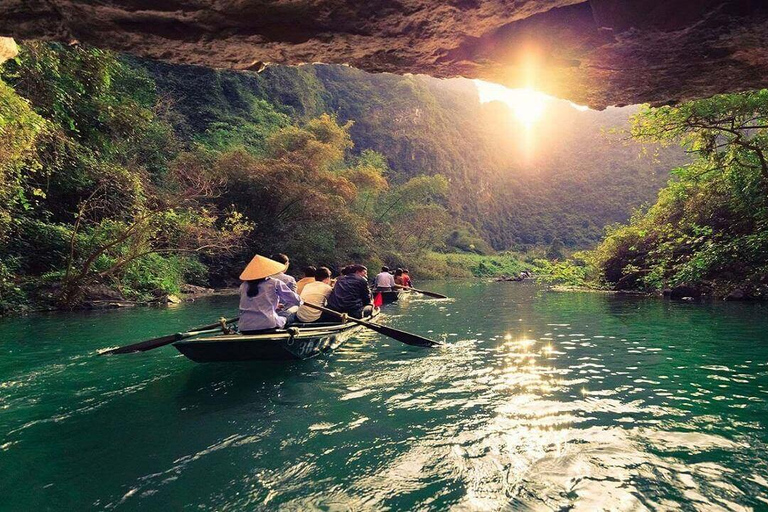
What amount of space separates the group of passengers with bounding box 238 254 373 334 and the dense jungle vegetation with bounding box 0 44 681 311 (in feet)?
16.8

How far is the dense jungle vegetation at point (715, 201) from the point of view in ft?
28.6

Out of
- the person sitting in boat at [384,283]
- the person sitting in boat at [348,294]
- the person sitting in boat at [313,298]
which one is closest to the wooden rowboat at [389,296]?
the person sitting in boat at [384,283]

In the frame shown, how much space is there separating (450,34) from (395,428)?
10.5 feet

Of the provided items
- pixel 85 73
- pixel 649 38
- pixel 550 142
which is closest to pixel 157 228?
pixel 85 73

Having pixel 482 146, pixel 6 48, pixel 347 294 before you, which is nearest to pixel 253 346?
pixel 347 294

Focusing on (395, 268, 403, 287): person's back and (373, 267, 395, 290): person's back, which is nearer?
(373, 267, 395, 290): person's back

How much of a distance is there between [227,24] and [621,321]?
9.00 metres

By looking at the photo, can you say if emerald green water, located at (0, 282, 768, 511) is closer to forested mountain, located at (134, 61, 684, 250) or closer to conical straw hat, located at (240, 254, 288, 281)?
conical straw hat, located at (240, 254, 288, 281)

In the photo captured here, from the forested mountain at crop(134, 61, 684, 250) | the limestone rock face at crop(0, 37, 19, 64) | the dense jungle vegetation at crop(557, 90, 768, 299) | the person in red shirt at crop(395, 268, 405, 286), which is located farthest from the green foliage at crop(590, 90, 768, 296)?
the forested mountain at crop(134, 61, 684, 250)

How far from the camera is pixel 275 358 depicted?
4.75m

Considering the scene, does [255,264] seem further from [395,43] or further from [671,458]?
[671,458]

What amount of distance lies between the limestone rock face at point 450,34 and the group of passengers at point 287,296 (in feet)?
7.72

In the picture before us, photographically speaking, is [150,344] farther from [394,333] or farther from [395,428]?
[395,428]

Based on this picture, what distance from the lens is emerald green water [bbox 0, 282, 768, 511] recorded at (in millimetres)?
2469
